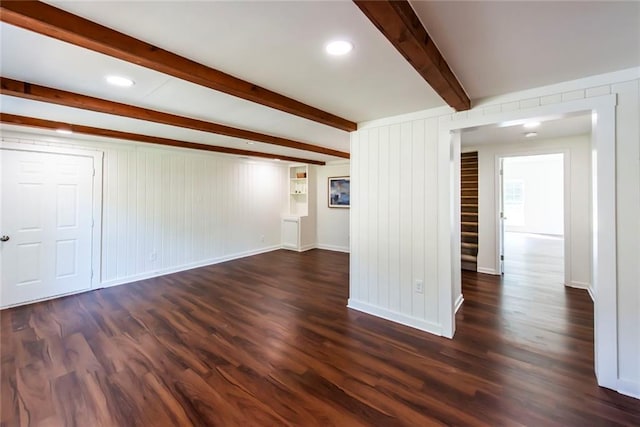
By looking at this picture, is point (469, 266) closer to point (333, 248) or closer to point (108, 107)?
point (333, 248)

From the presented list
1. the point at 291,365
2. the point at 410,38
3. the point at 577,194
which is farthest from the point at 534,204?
the point at 410,38

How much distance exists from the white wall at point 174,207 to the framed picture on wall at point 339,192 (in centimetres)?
155

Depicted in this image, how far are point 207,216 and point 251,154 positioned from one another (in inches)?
60.8

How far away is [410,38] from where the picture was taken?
134 cm

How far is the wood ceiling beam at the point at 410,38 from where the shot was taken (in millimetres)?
1134

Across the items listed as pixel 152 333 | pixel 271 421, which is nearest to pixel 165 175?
pixel 152 333

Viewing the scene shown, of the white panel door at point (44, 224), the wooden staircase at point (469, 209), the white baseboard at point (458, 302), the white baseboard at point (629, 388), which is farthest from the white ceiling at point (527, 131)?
the white panel door at point (44, 224)

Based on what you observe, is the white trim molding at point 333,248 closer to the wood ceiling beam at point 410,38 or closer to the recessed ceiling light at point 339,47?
the wood ceiling beam at point 410,38

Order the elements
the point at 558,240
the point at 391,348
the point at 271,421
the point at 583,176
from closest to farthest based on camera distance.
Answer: the point at 271,421 → the point at 391,348 → the point at 583,176 → the point at 558,240

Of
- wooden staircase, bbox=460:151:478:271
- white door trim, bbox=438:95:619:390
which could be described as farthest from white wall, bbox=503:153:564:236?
white door trim, bbox=438:95:619:390

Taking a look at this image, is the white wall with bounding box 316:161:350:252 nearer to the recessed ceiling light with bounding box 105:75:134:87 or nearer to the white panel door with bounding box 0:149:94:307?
the white panel door with bounding box 0:149:94:307

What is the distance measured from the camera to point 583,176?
4074mm

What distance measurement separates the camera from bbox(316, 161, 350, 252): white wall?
688cm

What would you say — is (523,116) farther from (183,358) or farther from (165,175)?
(165,175)
